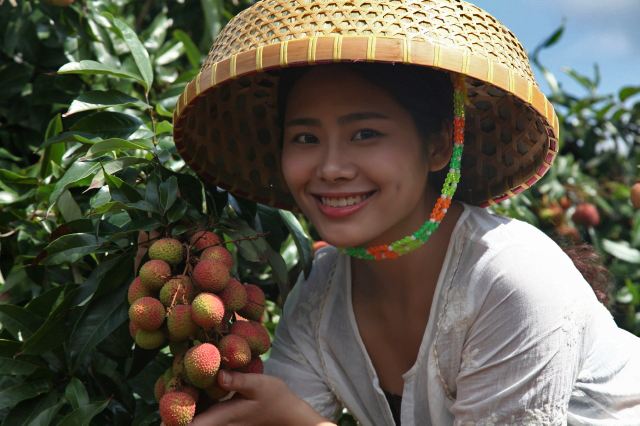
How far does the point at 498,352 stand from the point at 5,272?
96cm

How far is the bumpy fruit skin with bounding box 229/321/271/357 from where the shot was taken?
1.25 m

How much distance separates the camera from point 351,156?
1378 millimetres

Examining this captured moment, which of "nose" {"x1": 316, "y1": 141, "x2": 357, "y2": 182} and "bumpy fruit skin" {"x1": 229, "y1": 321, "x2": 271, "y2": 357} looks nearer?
"bumpy fruit skin" {"x1": 229, "y1": 321, "x2": 271, "y2": 357}

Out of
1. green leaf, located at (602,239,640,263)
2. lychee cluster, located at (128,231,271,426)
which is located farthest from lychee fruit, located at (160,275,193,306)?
green leaf, located at (602,239,640,263)

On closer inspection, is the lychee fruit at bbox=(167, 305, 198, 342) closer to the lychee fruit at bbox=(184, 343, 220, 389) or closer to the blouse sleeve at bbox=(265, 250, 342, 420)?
the lychee fruit at bbox=(184, 343, 220, 389)

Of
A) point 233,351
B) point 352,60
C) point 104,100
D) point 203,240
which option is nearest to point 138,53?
point 104,100

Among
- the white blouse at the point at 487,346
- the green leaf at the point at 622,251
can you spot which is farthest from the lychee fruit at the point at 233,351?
the green leaf at the point at 622,251

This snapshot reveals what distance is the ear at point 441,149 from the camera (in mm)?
1507

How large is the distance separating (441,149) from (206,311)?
1.80 feet

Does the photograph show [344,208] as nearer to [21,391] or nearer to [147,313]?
[147,313]

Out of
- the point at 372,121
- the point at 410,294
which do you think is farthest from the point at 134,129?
the point at 410,294

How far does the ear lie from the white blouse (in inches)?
4.2

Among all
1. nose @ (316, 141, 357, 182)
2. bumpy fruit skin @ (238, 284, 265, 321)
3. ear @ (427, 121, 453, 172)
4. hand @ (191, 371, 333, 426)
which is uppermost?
nose @ (316, 141, 357, 182)

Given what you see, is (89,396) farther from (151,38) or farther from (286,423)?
(151,38)
